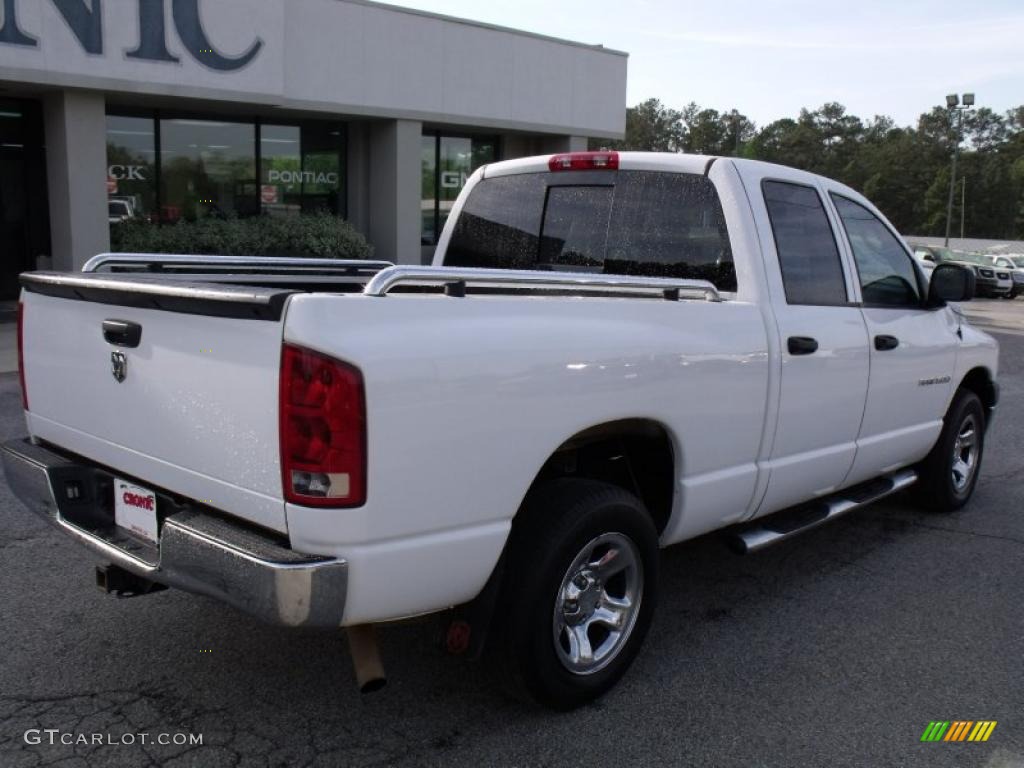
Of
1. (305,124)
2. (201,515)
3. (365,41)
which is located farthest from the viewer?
(305,124)

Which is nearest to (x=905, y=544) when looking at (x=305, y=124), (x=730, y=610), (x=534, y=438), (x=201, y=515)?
(x=730, y=610)

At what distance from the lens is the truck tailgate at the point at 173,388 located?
2.74 m

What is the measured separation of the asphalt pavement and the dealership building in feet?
36.8

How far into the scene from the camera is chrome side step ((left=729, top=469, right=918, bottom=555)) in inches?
168

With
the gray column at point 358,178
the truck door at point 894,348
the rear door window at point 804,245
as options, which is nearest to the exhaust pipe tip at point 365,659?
the rear door window at point 804,245

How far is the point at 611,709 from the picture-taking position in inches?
138

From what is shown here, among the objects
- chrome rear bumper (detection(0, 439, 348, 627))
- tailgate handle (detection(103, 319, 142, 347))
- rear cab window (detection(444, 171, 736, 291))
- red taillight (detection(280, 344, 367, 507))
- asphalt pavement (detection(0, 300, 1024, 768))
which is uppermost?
rear cab window (detection(444, 171, 736, 291))

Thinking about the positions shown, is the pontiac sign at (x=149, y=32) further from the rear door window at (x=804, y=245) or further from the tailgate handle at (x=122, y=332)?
the rear door window at (x=804, y=245)

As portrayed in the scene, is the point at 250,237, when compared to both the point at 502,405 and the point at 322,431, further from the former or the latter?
the point at 322,431

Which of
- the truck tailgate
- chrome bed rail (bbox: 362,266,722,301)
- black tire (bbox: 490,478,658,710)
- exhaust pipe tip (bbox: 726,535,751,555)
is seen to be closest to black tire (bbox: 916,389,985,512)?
exhaust pipe tip (bbox: 726,535,751,555)

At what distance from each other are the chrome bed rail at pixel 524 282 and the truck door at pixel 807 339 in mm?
471

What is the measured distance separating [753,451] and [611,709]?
4.16 ft

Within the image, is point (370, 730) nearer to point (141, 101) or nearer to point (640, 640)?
point (640, 640)

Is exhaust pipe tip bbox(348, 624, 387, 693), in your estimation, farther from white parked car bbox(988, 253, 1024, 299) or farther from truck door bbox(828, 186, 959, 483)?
white parked car bbox(988, 253, 1024, 299)
